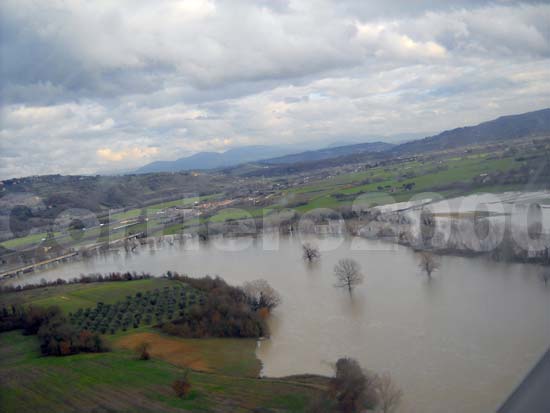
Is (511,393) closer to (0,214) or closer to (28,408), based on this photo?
(28,408)

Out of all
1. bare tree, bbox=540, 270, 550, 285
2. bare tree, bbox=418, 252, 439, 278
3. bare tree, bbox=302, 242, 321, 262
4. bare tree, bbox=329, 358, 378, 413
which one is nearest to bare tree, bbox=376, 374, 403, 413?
bare tree, bbox=329, 358, 378, 413

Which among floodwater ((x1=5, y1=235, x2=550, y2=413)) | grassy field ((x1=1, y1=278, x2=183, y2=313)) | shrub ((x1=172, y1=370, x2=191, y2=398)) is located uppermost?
grassy field ((x1=1, y1=278, x2=183, y2=313))

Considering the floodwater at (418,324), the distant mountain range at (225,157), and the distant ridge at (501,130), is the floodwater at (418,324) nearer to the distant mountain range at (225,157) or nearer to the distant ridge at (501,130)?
the distant ridge at (501,130)

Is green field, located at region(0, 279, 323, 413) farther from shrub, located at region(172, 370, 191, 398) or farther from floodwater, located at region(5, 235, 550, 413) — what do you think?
floodwater, located at region(5, 235, 550, 413)

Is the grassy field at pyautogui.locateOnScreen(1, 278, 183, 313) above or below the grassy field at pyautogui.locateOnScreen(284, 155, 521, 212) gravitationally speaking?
below

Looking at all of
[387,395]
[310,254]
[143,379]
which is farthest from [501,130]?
[143,379]

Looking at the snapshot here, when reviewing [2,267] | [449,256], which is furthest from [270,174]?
[449,256]

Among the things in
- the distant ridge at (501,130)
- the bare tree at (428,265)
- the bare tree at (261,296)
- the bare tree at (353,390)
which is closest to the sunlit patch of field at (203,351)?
the bare tree at (261,296)
